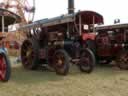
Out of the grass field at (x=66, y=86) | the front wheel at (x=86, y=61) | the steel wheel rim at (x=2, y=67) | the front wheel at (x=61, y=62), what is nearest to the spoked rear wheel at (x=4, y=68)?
the steel wheel rim at (x=2, y=67)

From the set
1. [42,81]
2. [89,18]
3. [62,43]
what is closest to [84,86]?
[42,81]

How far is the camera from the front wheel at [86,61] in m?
8.85

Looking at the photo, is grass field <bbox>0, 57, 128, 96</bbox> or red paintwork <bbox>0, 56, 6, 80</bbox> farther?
red paintwork <bbox>0, 56, 6, 80</bbox>

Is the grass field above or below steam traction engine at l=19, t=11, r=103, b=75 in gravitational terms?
below

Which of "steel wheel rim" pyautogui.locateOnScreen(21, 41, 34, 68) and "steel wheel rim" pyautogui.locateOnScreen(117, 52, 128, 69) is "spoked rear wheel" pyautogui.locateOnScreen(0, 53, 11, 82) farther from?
"steel wheel rim" pyautogui.locateOnScreen(117, 52, 128, 69)

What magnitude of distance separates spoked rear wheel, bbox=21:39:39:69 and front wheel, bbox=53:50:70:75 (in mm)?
1254

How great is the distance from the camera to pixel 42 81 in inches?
297

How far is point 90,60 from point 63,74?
973mm

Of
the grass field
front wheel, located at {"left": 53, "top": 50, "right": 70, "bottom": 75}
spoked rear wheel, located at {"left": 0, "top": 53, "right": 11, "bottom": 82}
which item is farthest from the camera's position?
front wheel, located at {"left": 53, "top": 50, "right": 70, "bottom": 75}

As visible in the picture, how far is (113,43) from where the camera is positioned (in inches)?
420

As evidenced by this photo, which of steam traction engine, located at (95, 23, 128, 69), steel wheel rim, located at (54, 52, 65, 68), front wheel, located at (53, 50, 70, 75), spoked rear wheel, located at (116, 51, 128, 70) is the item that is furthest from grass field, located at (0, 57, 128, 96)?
steam traction engine, located at (95, 23, 128, 69)

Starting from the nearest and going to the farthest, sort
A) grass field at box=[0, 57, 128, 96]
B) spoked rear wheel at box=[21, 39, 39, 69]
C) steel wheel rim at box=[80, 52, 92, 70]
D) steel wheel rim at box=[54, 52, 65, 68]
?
grass field at box=[0, 57, 128, 96] → steel wheel rim at box=[54, 52, 65, 68] → steel wheel rim at box=[80, 52, 92, 70] → spoked rear wheel at box=[21, 39, 39, 69]

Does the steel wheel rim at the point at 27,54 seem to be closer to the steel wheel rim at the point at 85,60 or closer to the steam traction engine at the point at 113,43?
the steel wheel rim at the point at 85,60

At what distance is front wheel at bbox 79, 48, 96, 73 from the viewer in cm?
885
